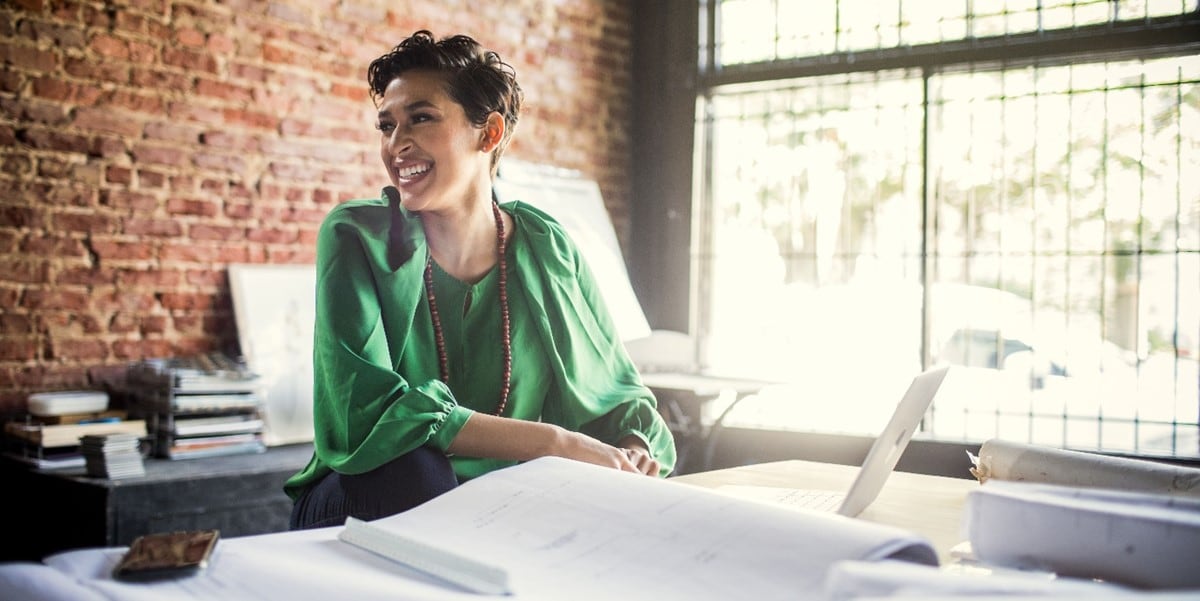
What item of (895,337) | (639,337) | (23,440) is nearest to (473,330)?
(23,440)

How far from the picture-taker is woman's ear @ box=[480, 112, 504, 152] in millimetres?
2207

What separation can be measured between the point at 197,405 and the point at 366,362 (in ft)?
5.48

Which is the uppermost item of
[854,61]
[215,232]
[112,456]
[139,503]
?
[854,61]

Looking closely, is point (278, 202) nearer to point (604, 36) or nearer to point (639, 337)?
point (639, 337)

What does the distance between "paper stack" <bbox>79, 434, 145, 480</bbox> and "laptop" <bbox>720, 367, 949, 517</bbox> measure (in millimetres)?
1977

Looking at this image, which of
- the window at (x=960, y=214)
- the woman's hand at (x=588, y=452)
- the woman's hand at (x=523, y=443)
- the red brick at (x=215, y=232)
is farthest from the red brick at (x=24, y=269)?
the window at (x=960, y=214)

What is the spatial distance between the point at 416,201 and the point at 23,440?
1.64 metres

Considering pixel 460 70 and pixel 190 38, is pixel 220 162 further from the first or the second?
pixel 460 70

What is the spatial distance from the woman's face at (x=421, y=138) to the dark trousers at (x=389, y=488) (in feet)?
1.95

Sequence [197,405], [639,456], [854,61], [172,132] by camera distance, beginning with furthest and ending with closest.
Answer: [854,61]
[172,132]
[197,405]
[639,456]

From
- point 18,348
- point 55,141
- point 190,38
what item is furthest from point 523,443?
point 190,38

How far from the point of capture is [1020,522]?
2.80 feet

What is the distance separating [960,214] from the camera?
473 cm

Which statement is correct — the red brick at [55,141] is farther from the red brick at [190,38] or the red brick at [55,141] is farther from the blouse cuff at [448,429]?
the blouse cuff at [448,429]
